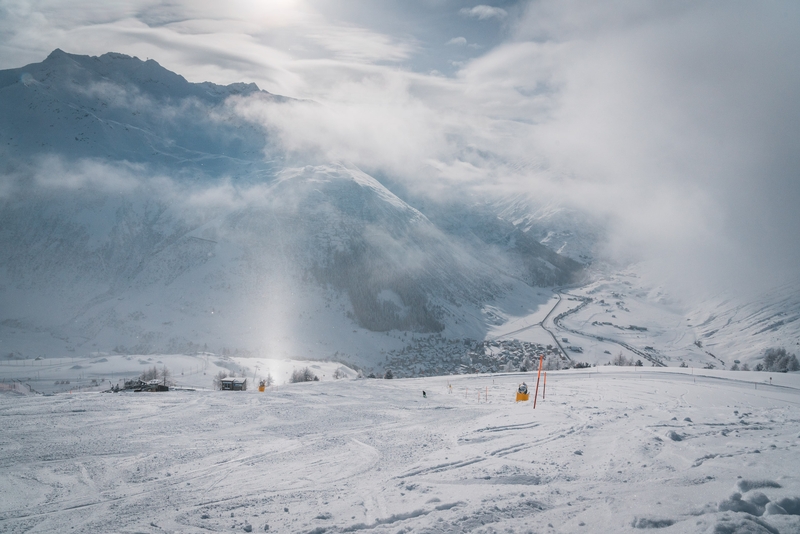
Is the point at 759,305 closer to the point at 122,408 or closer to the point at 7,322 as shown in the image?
the point at 122,408

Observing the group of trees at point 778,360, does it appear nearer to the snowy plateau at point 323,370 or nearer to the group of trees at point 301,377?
the snowy plateau at point 323,370

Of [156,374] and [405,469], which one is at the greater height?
[405,469]

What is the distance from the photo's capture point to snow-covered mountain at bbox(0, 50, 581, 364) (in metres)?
115

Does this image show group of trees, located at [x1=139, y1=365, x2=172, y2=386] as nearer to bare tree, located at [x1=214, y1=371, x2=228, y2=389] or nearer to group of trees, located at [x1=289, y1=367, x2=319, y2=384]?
bare tree, located at [x1=214, y1=371, x2=228, y2=389]

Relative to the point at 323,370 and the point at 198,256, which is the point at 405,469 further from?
the point at 198,256

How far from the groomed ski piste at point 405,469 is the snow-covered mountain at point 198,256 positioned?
89693 mm

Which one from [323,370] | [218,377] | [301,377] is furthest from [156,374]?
[323,370]

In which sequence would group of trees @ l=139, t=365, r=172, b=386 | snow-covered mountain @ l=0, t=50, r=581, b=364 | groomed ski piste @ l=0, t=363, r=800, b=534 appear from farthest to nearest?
snow-covered mountain @ l=0, t=50, r=581, b=364, group of trees @ l=139, t=365, r=172, b=386, groomed ski piste @ l=0, t=363, r=800, b=534

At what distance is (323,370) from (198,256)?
75051 mm

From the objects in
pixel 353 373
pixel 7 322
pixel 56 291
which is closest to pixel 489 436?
pixel 353 373

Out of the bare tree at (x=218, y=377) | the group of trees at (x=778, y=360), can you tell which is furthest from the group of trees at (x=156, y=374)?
the group of trees at (x=778, y=360)

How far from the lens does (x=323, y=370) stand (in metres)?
88.2

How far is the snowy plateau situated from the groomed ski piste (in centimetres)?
10

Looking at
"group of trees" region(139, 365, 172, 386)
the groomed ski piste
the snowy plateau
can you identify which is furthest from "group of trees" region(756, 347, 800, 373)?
"group of trees" region(139, 365, 172, 386)
